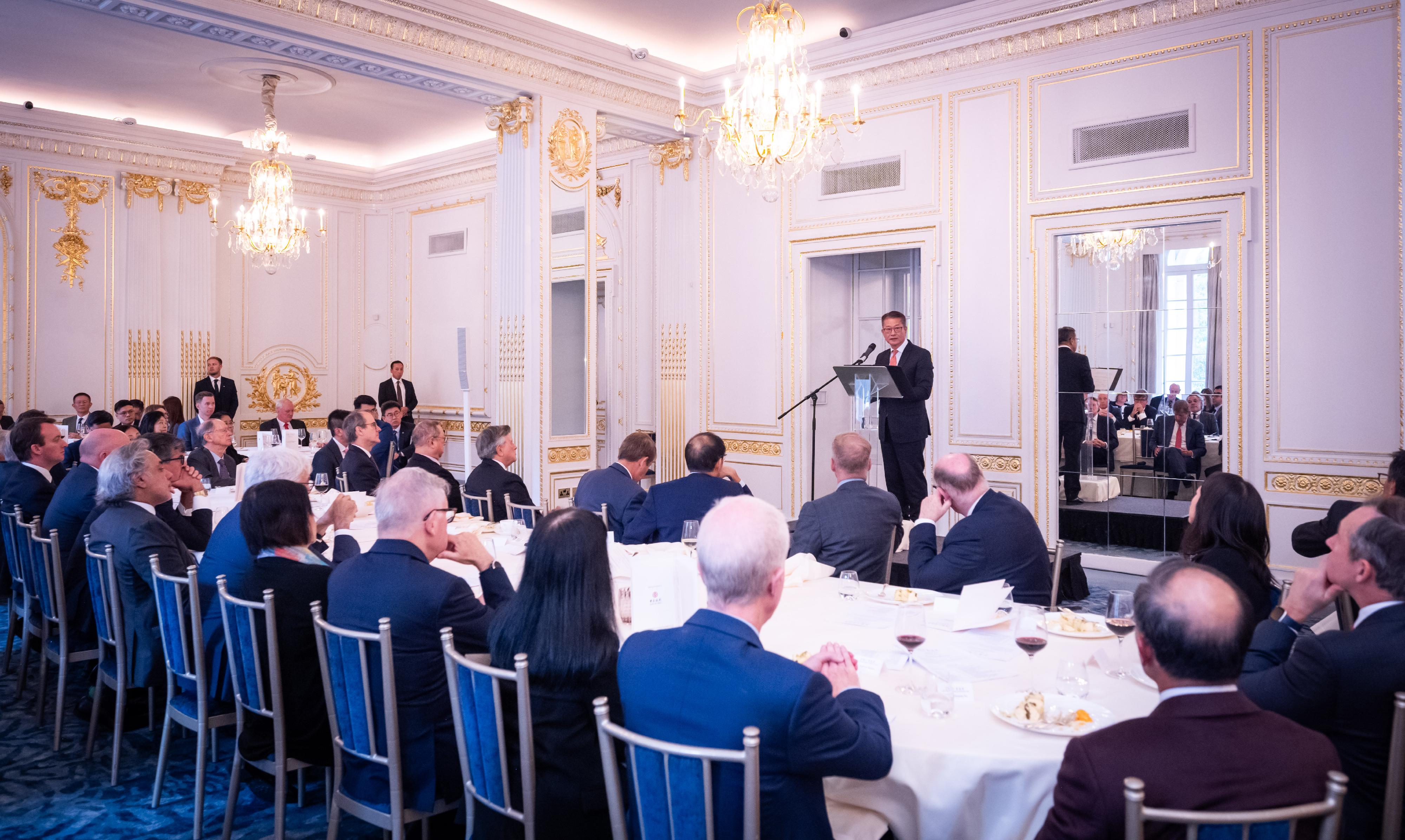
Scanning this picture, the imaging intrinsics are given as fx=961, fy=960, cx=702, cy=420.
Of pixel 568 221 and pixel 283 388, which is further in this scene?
pixel 283 388

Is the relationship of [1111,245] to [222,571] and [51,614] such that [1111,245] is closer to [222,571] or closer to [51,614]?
[222,571]

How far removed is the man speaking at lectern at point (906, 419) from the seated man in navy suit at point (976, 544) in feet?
10.8

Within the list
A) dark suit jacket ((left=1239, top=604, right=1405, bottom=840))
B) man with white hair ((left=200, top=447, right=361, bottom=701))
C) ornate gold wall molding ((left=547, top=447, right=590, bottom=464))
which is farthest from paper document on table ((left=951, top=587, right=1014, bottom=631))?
ornate gold wall molding ((left=547, top=447, right=590, bottom=464))

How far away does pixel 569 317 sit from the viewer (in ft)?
28.1

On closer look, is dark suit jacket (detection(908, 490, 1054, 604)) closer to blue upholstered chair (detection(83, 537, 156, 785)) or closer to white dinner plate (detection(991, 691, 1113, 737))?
white dinner plate (detection(991, 691, 1113, 737))

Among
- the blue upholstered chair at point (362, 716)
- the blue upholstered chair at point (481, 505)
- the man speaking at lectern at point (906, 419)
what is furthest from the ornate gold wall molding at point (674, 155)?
the blue upholstered chair at point (362, 716)

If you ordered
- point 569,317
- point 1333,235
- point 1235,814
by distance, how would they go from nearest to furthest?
point 1235,814 → point 1333,235 → point 569,317

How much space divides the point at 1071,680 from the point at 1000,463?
5.39 m

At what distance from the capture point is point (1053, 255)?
7.16 m

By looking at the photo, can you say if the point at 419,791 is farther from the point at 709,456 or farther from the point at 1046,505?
the point at 1046,505

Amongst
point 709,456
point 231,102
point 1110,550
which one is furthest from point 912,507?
point 231,102

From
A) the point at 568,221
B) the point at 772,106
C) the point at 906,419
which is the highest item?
the point at 772,106

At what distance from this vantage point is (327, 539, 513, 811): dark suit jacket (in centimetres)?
246

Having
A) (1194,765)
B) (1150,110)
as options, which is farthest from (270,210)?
(1194,765)
